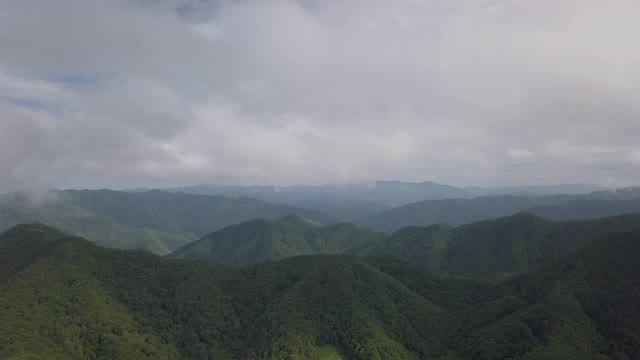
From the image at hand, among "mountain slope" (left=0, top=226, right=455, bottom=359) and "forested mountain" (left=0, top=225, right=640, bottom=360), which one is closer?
"forested mountain" (left=0, top=225, right=640, bottom=360)

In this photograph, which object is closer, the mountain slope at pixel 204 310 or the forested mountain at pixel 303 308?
the forested mountain at pixel 303 308

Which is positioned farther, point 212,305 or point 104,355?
Answer: point 212,305

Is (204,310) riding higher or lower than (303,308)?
lower

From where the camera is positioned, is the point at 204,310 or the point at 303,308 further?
the point at 204,310

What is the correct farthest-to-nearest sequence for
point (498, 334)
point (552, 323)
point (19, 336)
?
point (498, 334), point (552, 323), point (19, 336)

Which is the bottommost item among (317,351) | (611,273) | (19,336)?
(317,351)

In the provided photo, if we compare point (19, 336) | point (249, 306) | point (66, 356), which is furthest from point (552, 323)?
point (19, 336)

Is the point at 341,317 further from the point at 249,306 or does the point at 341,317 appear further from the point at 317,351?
the point at 249,306

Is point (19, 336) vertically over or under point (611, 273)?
under
